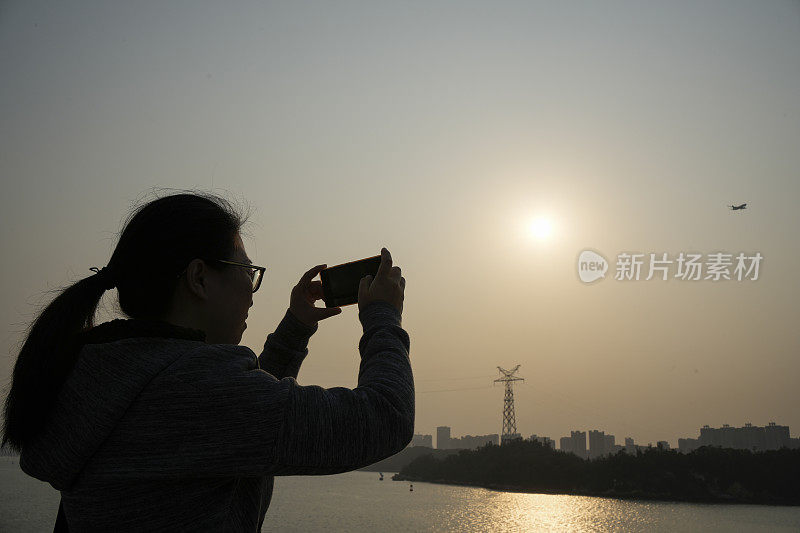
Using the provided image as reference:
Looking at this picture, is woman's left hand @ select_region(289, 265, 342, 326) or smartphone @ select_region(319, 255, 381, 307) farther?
woman's left hand @ select_region(289, 265, 342, 326)

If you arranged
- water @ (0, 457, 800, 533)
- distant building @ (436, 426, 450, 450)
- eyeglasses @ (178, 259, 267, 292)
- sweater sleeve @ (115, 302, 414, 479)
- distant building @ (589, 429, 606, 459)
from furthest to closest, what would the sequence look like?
distant building @ (436, 426, 450, 450) < distant building @ (589, 429, 606, 459) < water @ (0, 457, 800, 533) < eyeglasses @ (178, 259, 267, 292) < sweater sleeve @ (115, 302, 414, 479)

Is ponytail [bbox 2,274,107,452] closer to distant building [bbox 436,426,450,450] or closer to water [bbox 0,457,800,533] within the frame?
water [bbox 0,457,800,533]

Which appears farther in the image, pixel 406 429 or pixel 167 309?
pixel 167 309

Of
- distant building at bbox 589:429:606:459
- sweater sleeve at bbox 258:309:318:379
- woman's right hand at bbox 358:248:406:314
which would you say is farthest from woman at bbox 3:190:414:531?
distant building at bbox 589:429:606:459

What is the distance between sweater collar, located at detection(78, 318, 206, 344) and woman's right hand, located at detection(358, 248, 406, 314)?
393 millimetres

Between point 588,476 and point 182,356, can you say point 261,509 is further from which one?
point 588,476

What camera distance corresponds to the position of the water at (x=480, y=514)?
47.2 m

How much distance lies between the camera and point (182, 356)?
1001 mm

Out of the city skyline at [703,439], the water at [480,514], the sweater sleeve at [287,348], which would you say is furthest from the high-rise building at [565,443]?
the sweater sleeve at [287,348]

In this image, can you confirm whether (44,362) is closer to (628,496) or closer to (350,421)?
(350,421)

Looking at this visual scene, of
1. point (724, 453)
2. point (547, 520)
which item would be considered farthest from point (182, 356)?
point (724, 453)

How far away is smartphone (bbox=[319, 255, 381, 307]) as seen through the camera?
162cm

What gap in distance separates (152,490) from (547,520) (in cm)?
6146

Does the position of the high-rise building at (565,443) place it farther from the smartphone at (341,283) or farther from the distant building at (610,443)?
the smartphone at (341,283)
